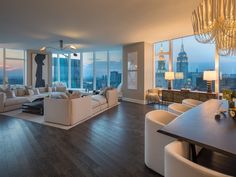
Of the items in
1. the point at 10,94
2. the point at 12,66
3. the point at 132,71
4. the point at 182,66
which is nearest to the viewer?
the point at 10,94

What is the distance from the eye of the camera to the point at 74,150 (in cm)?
314

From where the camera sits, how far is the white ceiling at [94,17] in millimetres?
3665

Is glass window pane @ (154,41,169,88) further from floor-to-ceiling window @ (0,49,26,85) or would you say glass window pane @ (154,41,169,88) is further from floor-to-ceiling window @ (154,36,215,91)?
floor-to-ceiling window @ (0,49,26,85)

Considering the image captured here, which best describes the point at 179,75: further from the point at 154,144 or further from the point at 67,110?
the point at 154,144

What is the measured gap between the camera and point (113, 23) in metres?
5.02

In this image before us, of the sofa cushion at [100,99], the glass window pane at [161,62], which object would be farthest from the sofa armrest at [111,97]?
A: the glass window pane at [161,62]

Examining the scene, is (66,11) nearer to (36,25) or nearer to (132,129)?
(36,25)

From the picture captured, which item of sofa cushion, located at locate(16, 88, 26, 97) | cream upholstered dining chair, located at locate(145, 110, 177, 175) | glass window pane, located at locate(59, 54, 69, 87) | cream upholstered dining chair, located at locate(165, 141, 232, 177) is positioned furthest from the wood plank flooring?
glass window pane, located at locate(59, 54, 69, 87)

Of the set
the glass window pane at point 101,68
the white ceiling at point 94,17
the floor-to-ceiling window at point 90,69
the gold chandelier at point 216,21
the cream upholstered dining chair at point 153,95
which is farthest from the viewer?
the glass window pane at point 101,68

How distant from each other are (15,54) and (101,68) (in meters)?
4.88

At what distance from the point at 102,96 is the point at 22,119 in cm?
283

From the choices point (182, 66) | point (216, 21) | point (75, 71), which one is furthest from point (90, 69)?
point (216, 21)

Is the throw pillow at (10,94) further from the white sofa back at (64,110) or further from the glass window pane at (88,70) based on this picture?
the glass window pane at (88,70)

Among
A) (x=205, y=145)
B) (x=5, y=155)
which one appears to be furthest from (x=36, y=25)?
(x=205, y=145)
